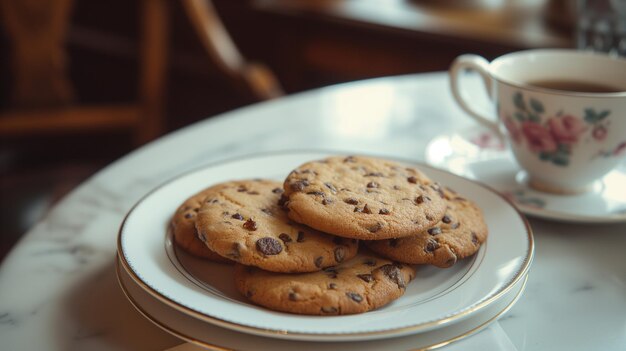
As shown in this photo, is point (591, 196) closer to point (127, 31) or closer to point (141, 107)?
point (141, 107)

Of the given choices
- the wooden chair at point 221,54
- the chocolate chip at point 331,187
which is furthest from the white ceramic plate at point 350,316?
the wooden chair at point 221,54

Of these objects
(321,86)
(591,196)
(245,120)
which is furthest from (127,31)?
(591,196)

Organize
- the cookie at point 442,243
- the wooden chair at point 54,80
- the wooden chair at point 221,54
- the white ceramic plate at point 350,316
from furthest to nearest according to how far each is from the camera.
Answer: the wooden chair at point 221,54, the wooden chair at point 54,80, the cookie at point 442,243, the white ceramic plate at point 350,316

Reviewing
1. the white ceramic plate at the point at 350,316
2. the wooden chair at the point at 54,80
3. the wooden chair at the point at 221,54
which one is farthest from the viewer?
the wooden chair at the point at 221,54

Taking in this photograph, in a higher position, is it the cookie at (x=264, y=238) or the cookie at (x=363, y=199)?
the cookie at (x=363, y=199)

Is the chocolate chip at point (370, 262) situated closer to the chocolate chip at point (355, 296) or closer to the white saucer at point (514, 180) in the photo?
the chocolate chip at point (355, 296)

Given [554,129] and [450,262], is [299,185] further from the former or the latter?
[554,129]
